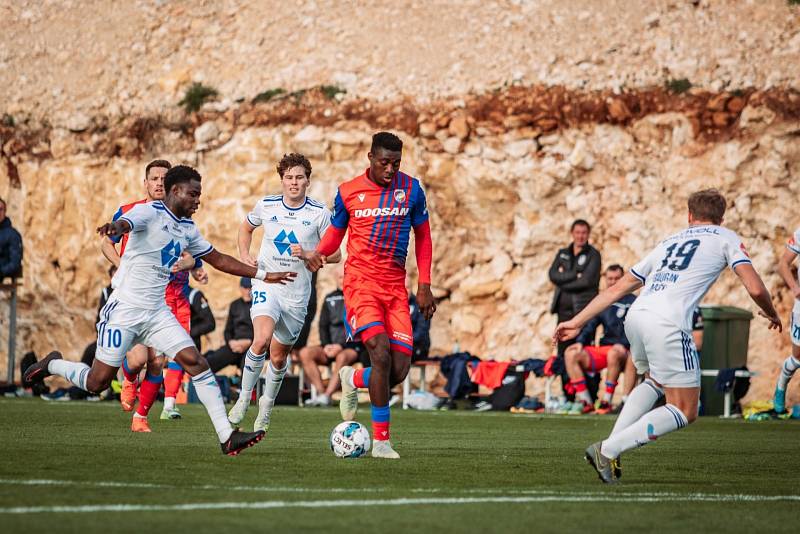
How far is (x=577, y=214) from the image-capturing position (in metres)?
25.0

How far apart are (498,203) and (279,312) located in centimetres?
1420

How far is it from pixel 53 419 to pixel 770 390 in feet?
45.4

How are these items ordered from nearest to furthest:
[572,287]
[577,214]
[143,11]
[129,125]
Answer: [572,287] < [577,214] < [129,125] < [143,11]

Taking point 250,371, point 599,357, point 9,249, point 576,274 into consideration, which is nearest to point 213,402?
point 250,371

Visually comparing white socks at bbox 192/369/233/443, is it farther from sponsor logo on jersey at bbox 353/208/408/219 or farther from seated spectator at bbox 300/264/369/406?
seated spectator at bbox 300/264/369/406

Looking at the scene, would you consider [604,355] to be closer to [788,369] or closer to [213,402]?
[788,369]

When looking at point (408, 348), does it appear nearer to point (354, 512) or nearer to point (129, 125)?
point (354, 512)

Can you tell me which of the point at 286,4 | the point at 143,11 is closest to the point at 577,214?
the point at 286,4

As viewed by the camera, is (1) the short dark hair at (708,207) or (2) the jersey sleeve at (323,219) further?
(2) the jersey sleeve at (323,219)

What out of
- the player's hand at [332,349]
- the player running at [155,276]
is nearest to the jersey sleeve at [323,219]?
the player running at [155,276]

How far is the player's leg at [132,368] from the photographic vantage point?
40.8ft

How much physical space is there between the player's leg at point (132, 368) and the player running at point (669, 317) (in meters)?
5.54

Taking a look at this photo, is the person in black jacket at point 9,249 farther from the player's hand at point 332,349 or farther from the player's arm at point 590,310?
the player's arm at point 590,310

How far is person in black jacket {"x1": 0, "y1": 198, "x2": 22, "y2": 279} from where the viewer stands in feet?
70.6
